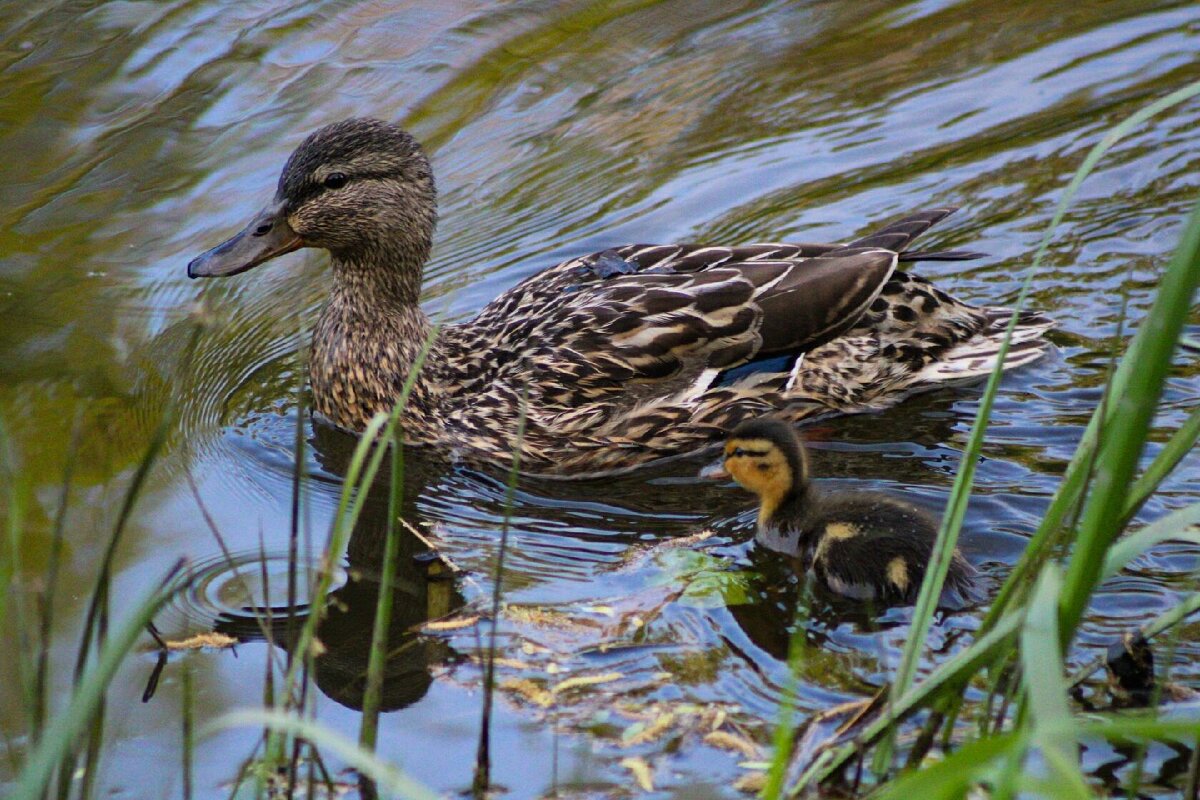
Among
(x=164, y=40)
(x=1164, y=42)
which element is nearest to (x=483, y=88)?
(x=164, y=40)

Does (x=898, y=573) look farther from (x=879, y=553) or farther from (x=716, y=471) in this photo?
(x=716, y=471)

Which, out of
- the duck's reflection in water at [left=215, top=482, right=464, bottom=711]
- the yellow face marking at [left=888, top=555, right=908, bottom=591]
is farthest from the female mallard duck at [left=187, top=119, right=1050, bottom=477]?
the yellow face marking at [left=888, top=555, right=908, bottom=591]

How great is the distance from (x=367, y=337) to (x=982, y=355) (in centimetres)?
209

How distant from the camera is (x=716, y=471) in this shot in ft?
14.0

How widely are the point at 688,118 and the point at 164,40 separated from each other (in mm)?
2388

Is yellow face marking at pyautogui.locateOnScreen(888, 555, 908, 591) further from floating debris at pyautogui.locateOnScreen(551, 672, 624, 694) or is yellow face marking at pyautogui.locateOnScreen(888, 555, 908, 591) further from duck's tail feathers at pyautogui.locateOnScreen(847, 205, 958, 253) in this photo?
duck's tail feathers at pyautogui.locateOnScreen(847, 205, 958, 253)

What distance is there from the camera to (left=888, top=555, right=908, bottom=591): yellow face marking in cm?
361

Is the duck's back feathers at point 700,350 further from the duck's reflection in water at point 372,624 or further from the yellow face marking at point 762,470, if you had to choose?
the duck's reflection in water at point 372,624

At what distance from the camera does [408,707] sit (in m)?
3.30

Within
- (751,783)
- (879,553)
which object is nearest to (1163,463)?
(751,783)

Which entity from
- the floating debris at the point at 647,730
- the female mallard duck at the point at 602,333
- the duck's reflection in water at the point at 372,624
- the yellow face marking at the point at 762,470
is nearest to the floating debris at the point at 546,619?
the duck's reflection in water at the point at 372,624

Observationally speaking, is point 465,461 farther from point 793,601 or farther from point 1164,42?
point 1164,42

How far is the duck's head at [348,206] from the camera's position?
4746 mm

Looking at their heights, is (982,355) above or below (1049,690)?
below
